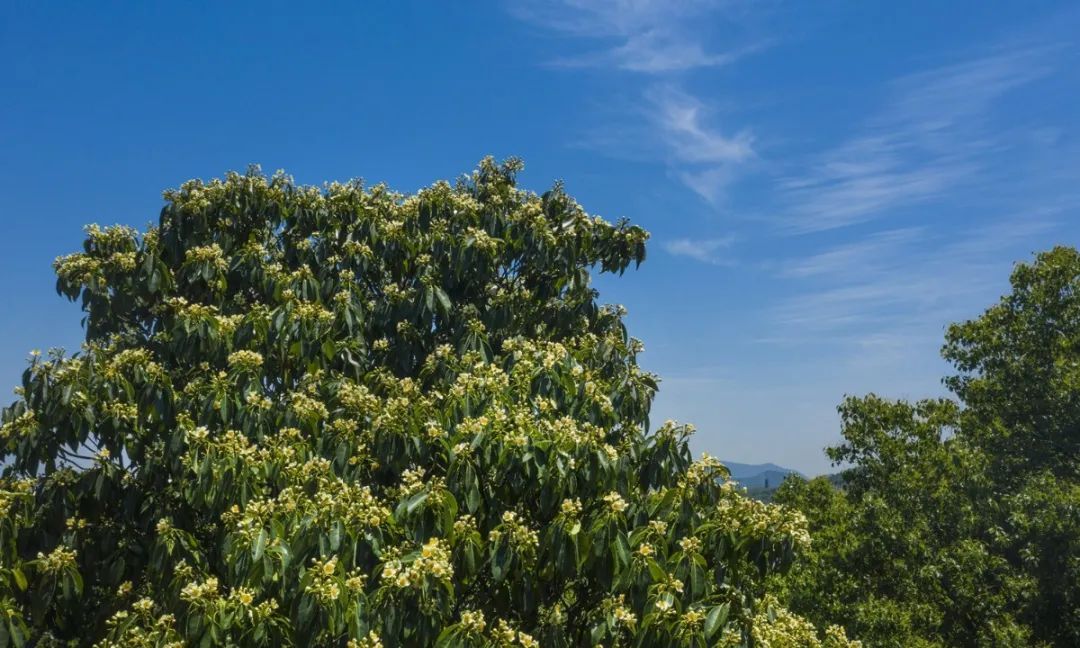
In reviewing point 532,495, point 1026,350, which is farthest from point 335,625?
point 1026,350

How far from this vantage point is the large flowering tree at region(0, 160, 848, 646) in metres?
5.43

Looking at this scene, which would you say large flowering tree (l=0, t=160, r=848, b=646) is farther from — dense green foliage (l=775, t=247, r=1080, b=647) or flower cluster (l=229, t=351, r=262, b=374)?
dense green foliage (l=775, t=247, r=1080, b=647)

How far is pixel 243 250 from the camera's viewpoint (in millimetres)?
9328

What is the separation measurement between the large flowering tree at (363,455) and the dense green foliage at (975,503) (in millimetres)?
10777

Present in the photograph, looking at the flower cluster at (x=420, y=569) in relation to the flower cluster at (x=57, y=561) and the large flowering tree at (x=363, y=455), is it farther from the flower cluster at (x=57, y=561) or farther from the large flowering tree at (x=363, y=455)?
the flower cluster at (x=57, y=561)

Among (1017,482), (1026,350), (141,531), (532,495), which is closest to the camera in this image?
(532,495)

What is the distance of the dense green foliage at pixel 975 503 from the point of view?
1666 cm

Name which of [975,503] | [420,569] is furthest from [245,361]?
[975,503]

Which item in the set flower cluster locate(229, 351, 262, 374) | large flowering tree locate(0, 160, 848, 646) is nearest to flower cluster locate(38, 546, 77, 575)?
large flowering tree locate(0, 160, 848, 646)

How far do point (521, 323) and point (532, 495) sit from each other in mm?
3809

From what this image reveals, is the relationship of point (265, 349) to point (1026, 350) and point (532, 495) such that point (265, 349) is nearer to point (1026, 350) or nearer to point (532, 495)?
point (532, 495)

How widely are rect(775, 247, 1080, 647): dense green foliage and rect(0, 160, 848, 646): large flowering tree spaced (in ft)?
35.4

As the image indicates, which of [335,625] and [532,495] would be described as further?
[532,495]

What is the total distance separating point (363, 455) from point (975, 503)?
1642cm
